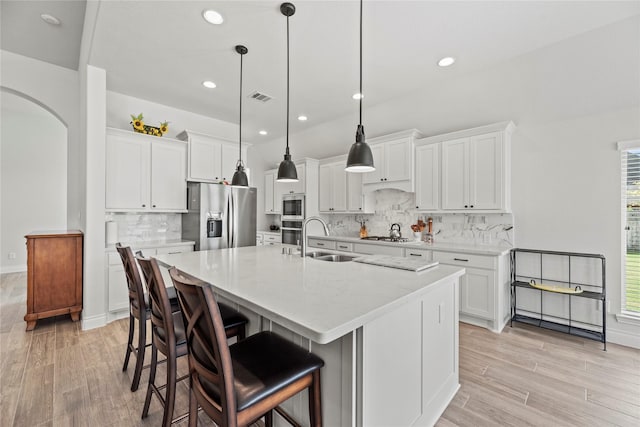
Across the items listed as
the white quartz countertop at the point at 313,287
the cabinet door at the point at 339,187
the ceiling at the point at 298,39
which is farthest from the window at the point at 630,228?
the cabinet door at the point at 339,187

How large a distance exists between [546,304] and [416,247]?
60.5 inches

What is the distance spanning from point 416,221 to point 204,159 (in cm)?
339

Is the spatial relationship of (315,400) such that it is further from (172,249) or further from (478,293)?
(172,249)

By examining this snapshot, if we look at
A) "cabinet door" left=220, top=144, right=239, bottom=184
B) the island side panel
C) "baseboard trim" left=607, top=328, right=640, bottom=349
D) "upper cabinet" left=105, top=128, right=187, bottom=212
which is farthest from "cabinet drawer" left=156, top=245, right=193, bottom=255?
"baseboard trim" left=607, top=328, right=640, bottom=349

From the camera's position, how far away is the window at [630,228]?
9.27 feet

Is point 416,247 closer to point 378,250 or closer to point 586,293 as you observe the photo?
point 378,250

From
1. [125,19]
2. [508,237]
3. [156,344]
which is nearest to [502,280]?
[508,237]

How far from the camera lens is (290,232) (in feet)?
17.6

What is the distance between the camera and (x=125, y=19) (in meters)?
2.48

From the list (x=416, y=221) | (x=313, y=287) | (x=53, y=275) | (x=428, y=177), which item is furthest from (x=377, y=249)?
(x=53, y=275)

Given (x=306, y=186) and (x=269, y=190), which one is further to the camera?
(x=269, y=190)

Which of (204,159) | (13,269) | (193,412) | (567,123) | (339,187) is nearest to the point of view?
(193,412)

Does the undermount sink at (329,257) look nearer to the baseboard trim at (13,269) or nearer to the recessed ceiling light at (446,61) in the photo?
the recessed ceiling light at (446,61)

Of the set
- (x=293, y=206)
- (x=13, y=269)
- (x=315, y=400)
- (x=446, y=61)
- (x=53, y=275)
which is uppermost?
(x=446, y=61)
